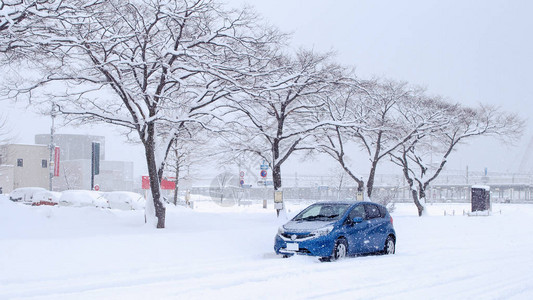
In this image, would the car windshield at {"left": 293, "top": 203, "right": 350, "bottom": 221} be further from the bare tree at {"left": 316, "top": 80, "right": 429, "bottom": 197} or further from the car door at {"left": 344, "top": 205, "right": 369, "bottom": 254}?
the bare tree at {"left": 316, "top": 80, "right": 429, "bottom": 197}

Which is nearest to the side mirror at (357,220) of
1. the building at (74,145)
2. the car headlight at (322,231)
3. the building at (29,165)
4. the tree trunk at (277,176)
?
the car headlight at (322,231)

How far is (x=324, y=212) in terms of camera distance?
1301 centimetres

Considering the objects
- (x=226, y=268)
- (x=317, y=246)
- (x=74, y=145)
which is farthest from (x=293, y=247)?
(x=74, y=145)

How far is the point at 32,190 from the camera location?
37969 millimetres

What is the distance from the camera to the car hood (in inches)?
468

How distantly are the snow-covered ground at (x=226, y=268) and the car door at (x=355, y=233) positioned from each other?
0.90 ft

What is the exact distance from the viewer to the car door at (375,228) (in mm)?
12984

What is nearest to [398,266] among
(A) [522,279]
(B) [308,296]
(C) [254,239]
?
(A) [522,279]

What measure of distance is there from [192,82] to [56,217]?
6.75 meters

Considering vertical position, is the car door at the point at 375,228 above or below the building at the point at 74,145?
below

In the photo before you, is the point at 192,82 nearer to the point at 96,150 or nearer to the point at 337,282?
the point at 337,282

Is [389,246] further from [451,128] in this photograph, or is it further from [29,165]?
[29,165]

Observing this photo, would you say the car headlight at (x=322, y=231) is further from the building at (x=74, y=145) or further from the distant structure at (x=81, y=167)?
the building at (x=74, y=145)

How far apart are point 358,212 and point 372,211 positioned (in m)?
0.65
